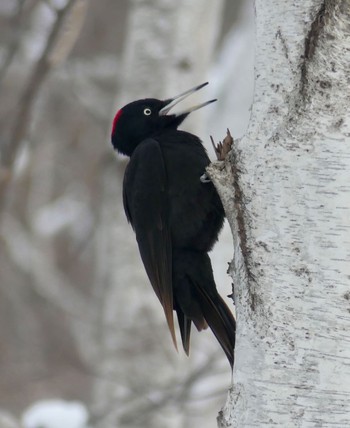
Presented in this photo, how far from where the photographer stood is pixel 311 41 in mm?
2332

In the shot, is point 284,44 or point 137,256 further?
point 137,256

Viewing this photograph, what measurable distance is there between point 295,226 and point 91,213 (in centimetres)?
866

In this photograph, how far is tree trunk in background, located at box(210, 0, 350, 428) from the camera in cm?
218

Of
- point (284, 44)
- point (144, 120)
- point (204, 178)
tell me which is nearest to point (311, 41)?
point (284, 44)

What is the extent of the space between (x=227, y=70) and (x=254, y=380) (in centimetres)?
725

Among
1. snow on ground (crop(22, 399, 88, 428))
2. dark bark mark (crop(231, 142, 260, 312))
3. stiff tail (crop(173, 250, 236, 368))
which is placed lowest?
snow on ground (crop(22, 399, 88, 428))

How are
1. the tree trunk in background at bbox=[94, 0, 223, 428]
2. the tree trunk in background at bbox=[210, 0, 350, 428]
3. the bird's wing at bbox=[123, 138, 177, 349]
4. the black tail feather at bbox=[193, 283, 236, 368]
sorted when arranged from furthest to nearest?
1. the tree trunk in background at bbox=[94, 0, 223, 428]
2. the bird's wing at bbox=[123, 138, 177, 349]
3. the black tail feather at bbox=[193, 283, 236, 368]
4. the tree trunk in background at bbox=[210, 0, 350, 428]

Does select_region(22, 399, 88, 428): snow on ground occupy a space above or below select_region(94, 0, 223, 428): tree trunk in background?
below

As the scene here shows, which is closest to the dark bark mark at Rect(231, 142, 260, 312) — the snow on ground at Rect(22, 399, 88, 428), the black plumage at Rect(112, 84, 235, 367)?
the black plumage at Rect(112, 84, 235, 367)

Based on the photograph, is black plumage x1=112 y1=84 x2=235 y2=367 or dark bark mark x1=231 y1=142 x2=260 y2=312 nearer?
dark bark mark x1=231 y1=142 x2=260 y2=312

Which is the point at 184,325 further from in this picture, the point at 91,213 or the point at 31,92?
the point at 91,213

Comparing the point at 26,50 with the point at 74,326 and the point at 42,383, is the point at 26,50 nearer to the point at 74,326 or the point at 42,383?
the point at 74,326

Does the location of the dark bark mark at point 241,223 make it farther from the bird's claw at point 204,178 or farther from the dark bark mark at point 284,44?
the bird's claw at point 204,178

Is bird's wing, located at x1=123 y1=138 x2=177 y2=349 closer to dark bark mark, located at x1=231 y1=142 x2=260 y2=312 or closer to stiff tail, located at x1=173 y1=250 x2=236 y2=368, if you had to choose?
stiff tail, located at x1=173 y1=250 x2=236 y2=368
